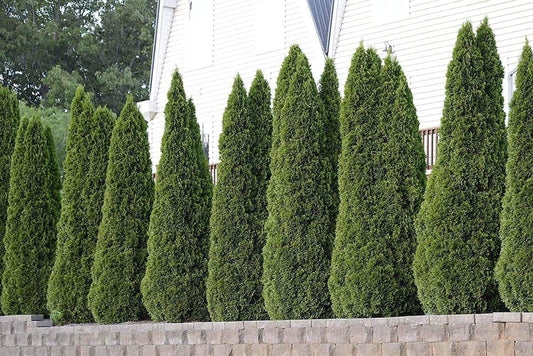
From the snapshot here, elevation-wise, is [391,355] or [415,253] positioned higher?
[415,253]

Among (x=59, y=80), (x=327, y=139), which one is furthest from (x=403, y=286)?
(x=59, y=80)

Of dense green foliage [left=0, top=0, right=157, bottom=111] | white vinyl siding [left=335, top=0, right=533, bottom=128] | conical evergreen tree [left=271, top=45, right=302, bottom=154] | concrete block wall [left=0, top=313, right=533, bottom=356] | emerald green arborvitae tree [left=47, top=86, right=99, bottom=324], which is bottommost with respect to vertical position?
concrete block wall [left=0, top=313, right=533, bottom=356]

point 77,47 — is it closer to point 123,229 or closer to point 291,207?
point 123,229

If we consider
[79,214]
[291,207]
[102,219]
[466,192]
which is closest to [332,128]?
[291,207]

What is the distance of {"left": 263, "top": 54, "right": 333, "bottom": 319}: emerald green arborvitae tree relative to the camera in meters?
12.8

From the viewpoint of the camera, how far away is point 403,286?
11.9 metres

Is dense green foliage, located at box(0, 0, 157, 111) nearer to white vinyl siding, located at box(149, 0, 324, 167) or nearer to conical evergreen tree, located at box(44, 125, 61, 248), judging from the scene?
white vinyl siding, located at box(149, 0, 324, 167)

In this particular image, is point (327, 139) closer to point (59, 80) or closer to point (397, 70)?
point (397, 70)

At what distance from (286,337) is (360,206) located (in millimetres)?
1869

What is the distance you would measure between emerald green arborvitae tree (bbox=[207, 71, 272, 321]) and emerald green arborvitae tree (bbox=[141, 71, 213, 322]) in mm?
604

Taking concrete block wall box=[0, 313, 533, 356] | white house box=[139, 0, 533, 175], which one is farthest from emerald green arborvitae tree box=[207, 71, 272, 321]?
white house box=[139, 0, 533, 175]

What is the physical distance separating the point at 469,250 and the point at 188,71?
15.0m

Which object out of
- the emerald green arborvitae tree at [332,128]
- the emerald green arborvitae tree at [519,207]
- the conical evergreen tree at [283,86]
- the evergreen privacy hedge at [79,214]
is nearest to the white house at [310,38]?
the emerald green arborvitae tree at [332,128]

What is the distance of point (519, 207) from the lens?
1054 centimetres
